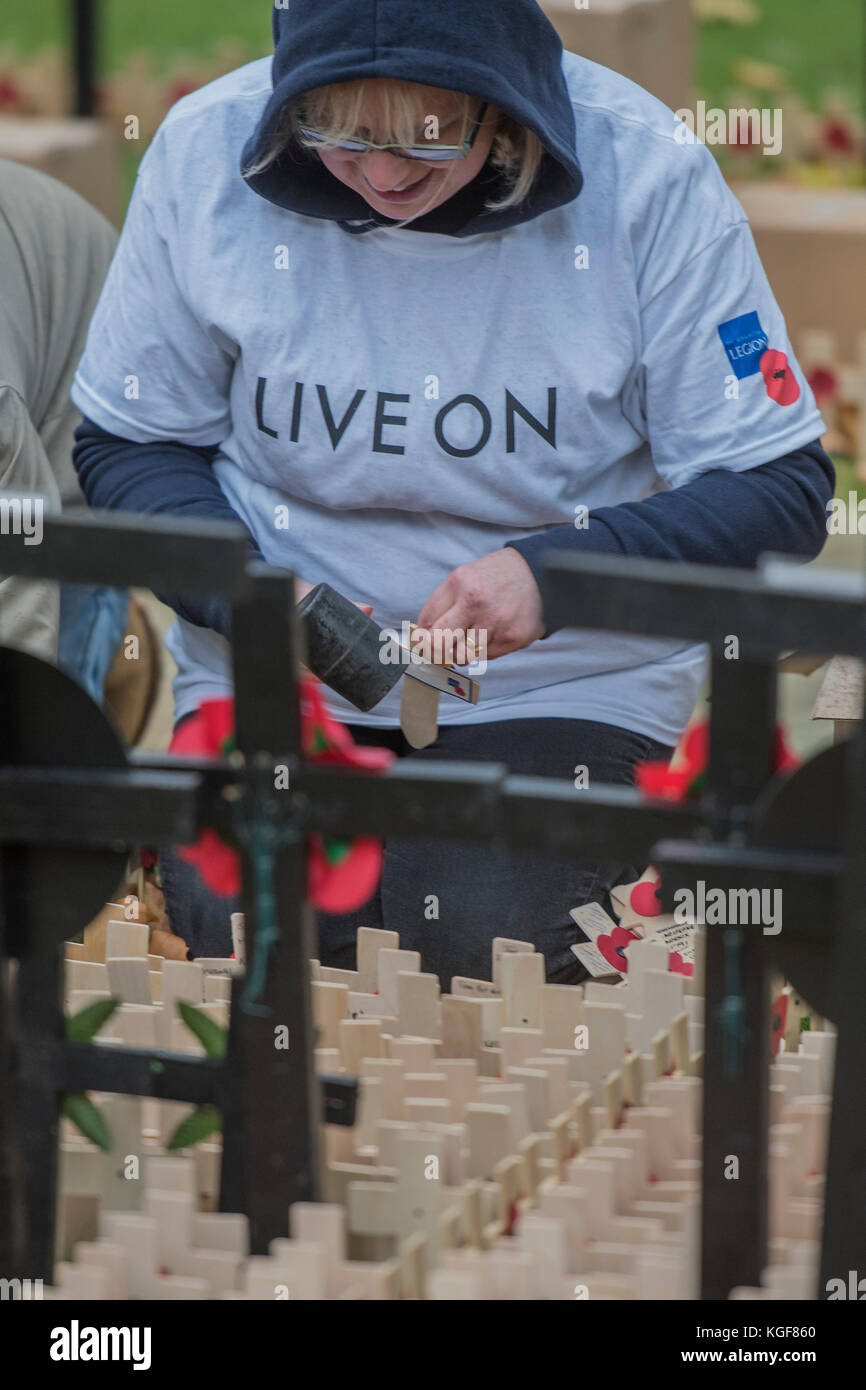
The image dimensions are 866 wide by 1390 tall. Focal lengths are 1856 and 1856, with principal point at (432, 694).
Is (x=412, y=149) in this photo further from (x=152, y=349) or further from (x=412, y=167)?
(x=152, y=349)

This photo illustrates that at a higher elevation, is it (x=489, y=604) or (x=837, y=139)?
(x=837, y=139)

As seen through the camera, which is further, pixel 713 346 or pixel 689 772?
pixel 713 346

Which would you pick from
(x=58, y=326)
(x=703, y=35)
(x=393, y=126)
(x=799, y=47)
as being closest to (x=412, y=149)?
(x=393, y=126)

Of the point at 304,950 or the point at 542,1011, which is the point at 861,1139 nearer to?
the point at 304,950

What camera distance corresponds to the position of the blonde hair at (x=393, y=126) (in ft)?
5.10

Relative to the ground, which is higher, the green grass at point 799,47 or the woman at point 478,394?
the green grass at point 799,47

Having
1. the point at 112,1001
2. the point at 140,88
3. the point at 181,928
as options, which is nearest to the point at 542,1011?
the point at 112,1001

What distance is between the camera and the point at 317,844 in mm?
1059

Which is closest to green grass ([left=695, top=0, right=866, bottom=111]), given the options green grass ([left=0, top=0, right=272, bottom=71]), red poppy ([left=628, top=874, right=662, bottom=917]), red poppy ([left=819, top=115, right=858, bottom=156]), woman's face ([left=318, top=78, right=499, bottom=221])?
red poppy ([left=819, top=115, right=858, bottom=156])

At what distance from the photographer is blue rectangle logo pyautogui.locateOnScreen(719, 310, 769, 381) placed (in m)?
1.76

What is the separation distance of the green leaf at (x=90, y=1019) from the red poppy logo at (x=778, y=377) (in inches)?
36.5

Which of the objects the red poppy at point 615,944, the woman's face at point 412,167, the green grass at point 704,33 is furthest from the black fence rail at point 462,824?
the green grass at point 704,33

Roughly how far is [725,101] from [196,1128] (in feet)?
19.2

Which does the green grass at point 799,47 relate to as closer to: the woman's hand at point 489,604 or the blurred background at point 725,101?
the blurred background at point 725,101
